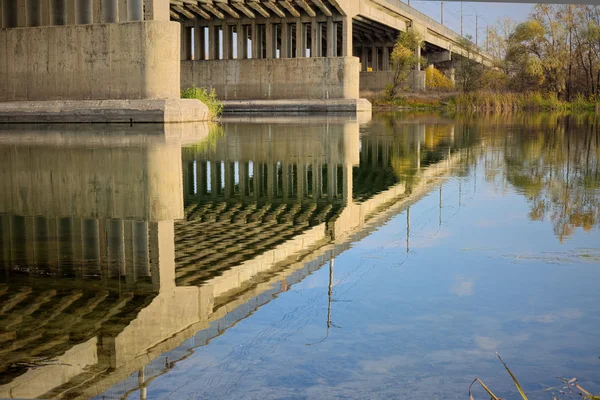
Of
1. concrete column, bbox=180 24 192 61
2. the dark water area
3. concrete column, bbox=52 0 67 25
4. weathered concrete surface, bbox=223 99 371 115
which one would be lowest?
the dark water area

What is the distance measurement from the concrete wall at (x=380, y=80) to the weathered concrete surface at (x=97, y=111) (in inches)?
2097

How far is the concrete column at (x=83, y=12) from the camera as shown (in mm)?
35094

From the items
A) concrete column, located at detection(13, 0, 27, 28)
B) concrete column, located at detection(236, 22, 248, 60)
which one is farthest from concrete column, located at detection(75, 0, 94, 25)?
concrete column, located at detection(236, 22, 248, 60)

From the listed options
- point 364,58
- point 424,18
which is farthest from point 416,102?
point 364,58

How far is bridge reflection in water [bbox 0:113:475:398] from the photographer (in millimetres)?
5074

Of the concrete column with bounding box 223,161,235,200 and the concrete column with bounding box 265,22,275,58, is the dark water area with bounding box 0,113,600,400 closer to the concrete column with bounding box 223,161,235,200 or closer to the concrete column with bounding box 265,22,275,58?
the concrete column with bounding box 223,161,235,200

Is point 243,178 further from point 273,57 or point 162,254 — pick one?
point 273,57

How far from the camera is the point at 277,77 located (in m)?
64.9

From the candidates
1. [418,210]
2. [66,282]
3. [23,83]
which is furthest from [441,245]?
[23,83]

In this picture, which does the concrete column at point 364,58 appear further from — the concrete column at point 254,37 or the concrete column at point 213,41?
the concrete column at point 254,37

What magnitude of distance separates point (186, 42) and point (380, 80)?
86.1ft

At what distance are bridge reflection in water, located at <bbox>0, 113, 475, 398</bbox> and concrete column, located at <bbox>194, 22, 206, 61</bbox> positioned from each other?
1884 inches

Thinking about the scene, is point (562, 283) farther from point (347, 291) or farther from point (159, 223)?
point (159, 223)

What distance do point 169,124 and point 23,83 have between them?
22.3 ft
